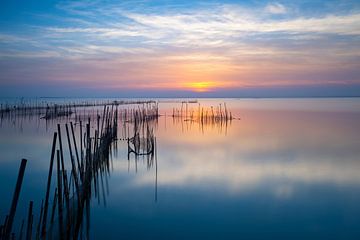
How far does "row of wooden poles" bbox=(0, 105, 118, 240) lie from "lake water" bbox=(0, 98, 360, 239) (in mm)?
284

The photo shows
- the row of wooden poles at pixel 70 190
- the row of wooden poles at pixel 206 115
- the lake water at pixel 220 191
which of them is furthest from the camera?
the row of wooden poles at pixel 206 115

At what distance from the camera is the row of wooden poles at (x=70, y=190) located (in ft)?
8.37

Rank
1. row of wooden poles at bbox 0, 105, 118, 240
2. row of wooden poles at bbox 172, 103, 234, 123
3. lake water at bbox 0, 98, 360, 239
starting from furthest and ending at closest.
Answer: row of wooden poles at bbox 172, 103, 234, 123, lake water at bbox 0, 98, 360, 239, row of wooden poles at bbox 0, 105, 118, 240

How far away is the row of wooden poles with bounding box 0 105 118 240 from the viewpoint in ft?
8.37

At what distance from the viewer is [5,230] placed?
2.22 metres

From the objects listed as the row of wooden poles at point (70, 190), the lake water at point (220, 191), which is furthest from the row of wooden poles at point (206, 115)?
the row of wooden poles at point (70, 190)

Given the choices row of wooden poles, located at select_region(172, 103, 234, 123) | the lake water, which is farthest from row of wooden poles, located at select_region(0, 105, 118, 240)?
row of wooden poles, located at select_region(172, 103, 234, 123)

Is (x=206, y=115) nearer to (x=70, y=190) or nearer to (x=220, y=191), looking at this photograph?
(x=220, y=191)

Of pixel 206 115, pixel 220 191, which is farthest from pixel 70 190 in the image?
pixel 206 115

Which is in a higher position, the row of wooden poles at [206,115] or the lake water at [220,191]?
the row of wooden poles at [206,115]

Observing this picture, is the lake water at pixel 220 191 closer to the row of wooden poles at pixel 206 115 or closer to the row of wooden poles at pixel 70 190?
the row of wooden poles at pixel 70 190

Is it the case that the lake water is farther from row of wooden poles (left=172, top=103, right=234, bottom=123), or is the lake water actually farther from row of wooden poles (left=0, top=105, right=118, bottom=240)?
row of wooden poles (left=172, top=103, right=234, bottom=123)

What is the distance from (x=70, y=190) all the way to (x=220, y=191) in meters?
2.64

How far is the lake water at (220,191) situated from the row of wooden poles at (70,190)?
0.28 metres
